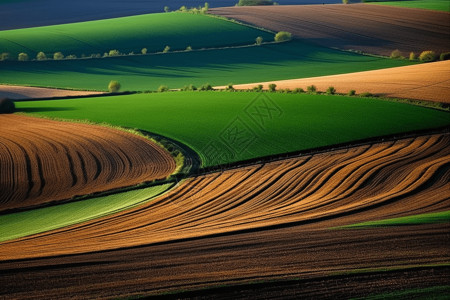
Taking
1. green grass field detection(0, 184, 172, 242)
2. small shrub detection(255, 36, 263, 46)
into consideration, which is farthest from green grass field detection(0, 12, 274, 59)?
green grass field detection(0, 184, 172, 242)

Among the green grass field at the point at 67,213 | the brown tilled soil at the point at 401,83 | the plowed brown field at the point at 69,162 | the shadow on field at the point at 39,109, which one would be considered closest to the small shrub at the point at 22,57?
the shadow on field at the point at 39,109

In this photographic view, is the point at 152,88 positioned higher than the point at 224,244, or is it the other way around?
the point at 224,244

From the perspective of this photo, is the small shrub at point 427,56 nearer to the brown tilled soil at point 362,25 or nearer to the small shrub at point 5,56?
the brown tilled soil at point 362,25

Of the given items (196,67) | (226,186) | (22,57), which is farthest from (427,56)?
(226,186)

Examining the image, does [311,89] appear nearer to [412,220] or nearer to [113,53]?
[412,220]

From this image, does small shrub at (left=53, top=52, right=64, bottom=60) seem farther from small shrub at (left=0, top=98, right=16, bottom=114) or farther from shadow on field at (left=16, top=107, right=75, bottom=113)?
small shrub at (left=0, top=98, right=16, bottom=114)

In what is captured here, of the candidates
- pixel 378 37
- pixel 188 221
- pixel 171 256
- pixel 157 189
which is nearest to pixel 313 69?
pixel 378 37

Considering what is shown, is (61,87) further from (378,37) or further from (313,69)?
(378,37)
